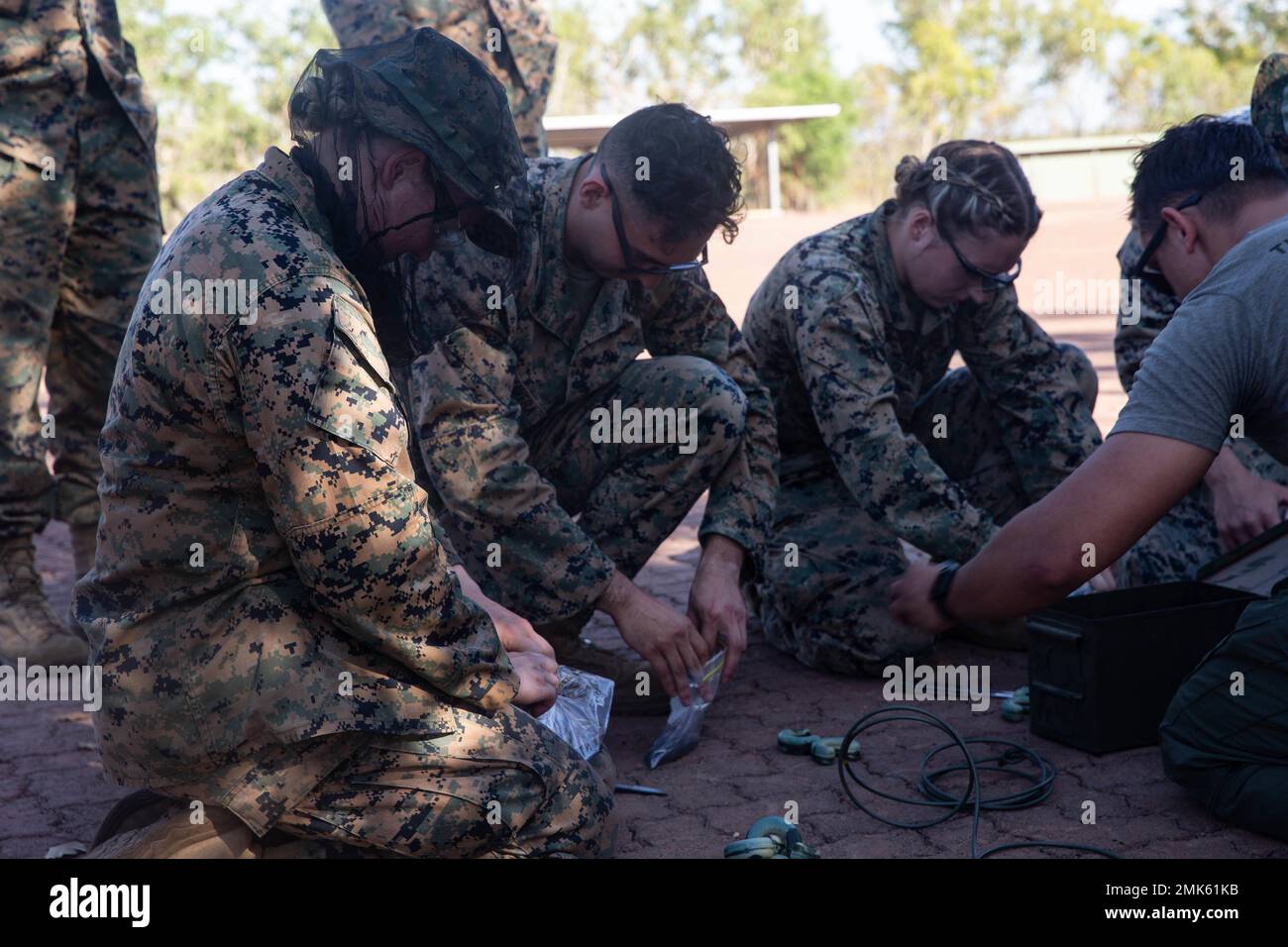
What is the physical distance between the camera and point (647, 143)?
3363mm

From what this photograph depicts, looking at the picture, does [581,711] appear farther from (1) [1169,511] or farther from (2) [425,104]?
(1) [1169,511]

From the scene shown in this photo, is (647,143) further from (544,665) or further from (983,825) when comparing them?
(983,825)

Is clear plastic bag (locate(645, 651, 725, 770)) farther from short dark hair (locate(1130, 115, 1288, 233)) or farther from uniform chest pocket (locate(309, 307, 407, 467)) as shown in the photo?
short dark hair (locate(1130, 115, 1288, 233))

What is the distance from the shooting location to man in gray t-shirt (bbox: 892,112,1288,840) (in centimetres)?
259

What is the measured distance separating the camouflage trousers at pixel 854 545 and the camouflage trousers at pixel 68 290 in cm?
225

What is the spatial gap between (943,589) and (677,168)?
1222 millimetres

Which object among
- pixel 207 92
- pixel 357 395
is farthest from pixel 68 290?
pixel 207 92

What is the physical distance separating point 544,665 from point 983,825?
1072 millimetres

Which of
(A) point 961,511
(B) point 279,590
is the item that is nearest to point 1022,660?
(A) point 961,511

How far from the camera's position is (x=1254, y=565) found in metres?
3.49

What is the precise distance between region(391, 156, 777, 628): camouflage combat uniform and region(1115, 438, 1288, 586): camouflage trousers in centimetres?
135

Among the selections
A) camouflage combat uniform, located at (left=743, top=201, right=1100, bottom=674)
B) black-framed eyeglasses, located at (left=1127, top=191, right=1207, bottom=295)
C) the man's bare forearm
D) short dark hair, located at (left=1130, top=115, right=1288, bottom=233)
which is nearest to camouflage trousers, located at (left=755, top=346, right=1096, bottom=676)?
camouflage combat uniform, located at (left=743, top=201, right=1100, bottom=674)

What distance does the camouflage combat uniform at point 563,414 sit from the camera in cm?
326

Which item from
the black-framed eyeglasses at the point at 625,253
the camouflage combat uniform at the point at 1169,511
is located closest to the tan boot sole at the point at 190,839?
the black-framed eyeglasses at the point at 625,253
